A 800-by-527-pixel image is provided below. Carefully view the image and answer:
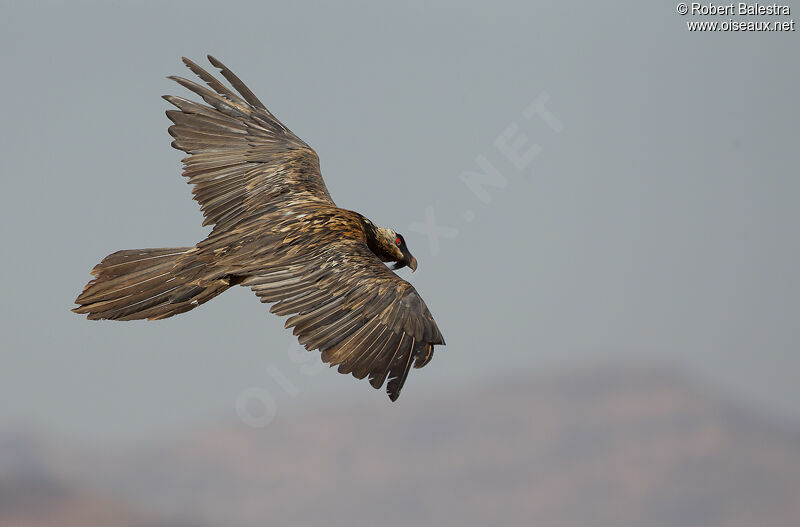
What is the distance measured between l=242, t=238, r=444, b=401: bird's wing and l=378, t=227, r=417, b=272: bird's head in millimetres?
1660

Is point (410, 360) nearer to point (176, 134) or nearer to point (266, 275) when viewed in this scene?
point (266, 275)

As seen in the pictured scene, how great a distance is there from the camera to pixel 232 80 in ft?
44.6

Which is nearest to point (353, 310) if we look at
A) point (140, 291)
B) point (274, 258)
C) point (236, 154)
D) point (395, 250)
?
point (274, 258)

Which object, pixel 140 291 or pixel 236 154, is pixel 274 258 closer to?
pixel 140 291

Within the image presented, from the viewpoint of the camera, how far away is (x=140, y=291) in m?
11.2

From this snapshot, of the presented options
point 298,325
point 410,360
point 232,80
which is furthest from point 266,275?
point 232,80

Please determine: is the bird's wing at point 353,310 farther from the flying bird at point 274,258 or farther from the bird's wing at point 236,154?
the bird's wing at point 236,154

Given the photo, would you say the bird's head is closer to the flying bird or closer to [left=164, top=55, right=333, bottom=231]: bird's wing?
the flying bird

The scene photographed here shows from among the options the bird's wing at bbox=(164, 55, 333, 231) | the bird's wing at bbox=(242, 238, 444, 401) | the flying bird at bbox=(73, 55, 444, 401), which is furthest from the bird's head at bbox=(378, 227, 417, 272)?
the bird's wing at bbox=(242, 238, 444, 401)

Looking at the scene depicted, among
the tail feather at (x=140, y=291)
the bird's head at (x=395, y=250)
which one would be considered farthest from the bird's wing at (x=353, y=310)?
the bird's head at (x=395, y=250)

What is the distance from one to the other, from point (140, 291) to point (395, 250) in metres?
3.10

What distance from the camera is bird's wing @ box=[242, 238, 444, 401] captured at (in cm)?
992

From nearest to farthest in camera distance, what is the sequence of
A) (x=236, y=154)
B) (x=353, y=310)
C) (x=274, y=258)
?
(x=353, y=310) → (x=274, y=258) → (x=236, y=154)

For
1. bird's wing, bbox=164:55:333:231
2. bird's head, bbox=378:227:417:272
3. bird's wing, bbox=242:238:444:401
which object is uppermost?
bird's wing, bbox=164:55:333:231
